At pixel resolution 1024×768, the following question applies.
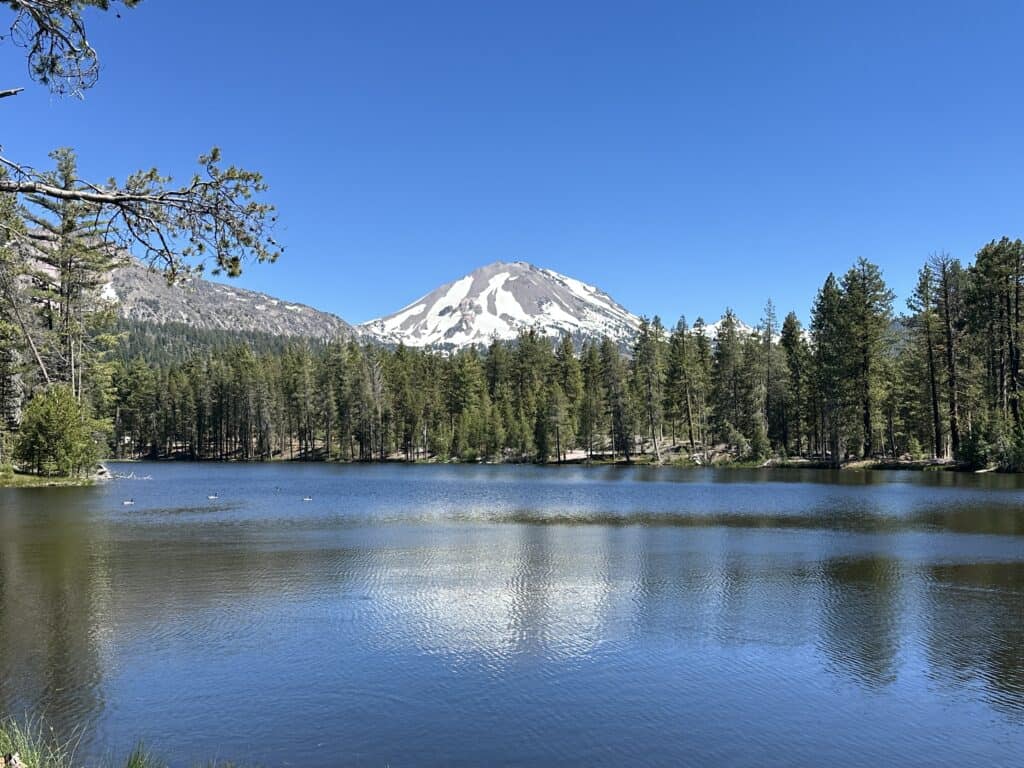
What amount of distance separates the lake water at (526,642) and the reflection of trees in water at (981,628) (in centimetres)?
8

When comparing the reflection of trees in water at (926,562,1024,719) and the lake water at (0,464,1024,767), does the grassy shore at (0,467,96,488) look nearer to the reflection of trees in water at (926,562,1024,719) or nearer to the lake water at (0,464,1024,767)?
the lake water at (0,464,1024,767)

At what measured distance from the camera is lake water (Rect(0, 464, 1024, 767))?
10609 millimetres

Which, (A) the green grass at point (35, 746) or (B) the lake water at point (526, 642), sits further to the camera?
(B) the lake water at point (526, 642)

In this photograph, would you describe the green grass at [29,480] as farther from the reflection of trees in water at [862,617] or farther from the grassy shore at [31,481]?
the reflection of trees in water at [862,617]

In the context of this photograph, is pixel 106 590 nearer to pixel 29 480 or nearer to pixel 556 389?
pixel 29 480

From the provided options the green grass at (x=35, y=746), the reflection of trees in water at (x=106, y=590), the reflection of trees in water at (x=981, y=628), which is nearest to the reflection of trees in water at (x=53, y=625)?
the reflection of trees in water at (x=106, y=590)

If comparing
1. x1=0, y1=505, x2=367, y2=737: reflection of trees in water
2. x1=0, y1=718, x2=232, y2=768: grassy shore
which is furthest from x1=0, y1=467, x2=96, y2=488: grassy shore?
x1=0, y1=718, x2=232, y2=768: grassy shore

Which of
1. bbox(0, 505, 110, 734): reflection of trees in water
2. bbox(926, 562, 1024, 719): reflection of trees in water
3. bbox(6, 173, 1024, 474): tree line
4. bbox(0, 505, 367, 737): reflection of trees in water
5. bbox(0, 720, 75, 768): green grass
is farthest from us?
bbox(6, 173, 1024, 474): tree line

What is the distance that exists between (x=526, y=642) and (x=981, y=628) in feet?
31.4

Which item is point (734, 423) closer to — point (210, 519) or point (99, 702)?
point (210, 519)

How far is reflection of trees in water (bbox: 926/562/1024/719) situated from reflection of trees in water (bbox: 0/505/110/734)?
14235 millimetres

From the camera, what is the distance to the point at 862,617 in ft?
55.9

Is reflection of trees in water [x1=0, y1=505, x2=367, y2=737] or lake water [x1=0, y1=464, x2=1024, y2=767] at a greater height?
reflection of trees in water [x1=0, y1=505, x2=367, y2=737]

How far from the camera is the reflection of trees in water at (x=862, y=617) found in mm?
13797
